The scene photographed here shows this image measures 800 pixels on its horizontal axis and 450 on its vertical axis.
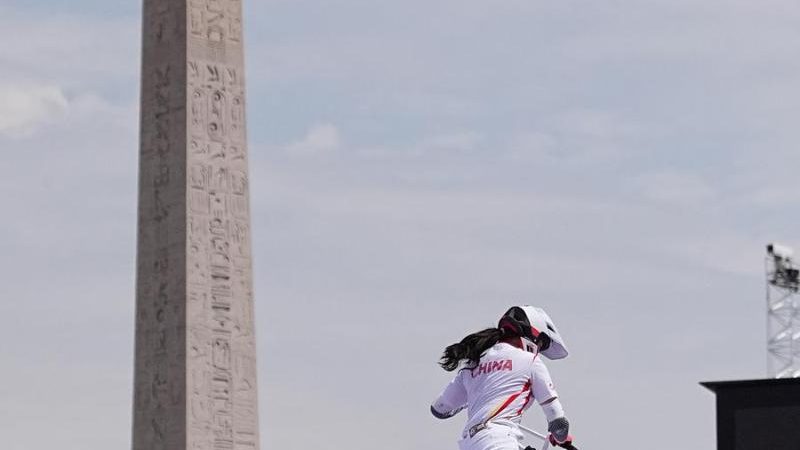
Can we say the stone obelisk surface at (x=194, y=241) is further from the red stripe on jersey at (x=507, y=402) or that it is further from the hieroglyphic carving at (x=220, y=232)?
the red stripe on jersey at (x=507, y=402)

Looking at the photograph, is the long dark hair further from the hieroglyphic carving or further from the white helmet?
the hieroglyphic carving

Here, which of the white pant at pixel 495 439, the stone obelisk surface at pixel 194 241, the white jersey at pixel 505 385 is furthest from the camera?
Answer: the stone obelisk surface at pixel 194 241

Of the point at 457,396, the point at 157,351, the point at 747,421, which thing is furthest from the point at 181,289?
the point at 457,396

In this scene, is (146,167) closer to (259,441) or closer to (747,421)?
(259,441)

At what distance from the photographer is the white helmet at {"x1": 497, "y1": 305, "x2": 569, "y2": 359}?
11641 millimetres

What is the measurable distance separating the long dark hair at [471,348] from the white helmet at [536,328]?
0.26 feet

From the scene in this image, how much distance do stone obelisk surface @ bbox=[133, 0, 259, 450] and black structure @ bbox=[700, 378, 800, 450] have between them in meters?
13.1

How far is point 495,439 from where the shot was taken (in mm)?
11430

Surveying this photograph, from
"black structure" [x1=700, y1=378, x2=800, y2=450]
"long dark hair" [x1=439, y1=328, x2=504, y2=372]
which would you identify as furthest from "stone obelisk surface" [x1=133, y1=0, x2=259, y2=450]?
"long dark hair" [x1=439, y1=328, x2=504, y2=372]

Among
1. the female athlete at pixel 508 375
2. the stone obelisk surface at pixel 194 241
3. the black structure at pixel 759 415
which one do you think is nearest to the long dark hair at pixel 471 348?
the female athlete at pixel 508 375

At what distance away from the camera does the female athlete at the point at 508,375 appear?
37.8ft

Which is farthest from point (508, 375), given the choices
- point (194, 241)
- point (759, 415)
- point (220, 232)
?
point (220, 232)

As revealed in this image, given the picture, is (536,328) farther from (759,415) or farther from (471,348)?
(759,415)

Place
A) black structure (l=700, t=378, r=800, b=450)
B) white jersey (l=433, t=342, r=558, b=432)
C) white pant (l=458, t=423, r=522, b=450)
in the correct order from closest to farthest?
white pant (l=458, t=423, r=522, b=450), white jersey (l=433, t=342, r=558, b=432), black structure (l=700, t=378, r=800, b=450)
